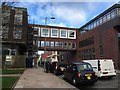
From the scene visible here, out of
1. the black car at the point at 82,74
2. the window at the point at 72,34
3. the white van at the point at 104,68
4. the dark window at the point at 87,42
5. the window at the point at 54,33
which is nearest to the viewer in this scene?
the black car at the point at 82,74

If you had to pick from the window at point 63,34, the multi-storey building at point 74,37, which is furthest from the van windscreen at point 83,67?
the window at point 63,34

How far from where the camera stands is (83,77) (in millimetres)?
14406

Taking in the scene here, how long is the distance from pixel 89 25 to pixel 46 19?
83.2ft

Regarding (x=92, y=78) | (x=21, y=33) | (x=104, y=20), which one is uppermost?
(x=104, y=20)

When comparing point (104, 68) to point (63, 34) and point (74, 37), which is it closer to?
point (63, 34)

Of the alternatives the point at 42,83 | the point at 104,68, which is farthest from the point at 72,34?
the point at 42,83

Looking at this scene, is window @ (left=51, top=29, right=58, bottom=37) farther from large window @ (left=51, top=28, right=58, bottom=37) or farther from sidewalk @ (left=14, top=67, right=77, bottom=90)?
sidewalk @ (left=14, top=67, right=77, bottom=90)

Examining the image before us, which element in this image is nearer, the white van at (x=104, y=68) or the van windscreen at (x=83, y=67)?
the van windscreen at (x=83, y=67)

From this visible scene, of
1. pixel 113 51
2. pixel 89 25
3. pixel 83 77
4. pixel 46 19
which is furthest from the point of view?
pixel 89 25

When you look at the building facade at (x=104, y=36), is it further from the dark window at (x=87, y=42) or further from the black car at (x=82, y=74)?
the black car at (x=82, y=74)

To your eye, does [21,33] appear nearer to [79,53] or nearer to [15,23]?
[15,23]

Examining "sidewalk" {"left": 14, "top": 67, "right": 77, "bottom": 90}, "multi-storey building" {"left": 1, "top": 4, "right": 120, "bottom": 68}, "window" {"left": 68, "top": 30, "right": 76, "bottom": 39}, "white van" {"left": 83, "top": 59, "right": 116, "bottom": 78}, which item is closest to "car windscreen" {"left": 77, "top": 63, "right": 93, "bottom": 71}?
"sidewalk" {"left": 14, "top": 67, "right": 77, "bottom": 90}

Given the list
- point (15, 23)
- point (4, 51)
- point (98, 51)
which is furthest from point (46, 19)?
point (98, 51)

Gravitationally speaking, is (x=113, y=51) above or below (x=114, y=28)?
below
